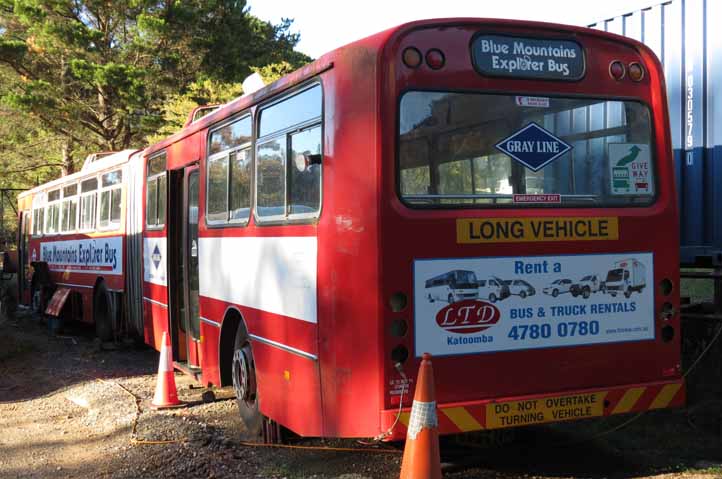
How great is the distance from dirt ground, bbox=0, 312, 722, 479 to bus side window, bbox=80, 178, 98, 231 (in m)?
5.45

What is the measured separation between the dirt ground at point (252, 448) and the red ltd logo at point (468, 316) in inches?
45.2

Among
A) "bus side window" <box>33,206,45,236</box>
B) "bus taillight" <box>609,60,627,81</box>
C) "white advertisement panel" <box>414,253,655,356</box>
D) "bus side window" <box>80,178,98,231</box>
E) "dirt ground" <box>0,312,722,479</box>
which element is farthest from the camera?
"bus side window" <box>33,206,45,236</box>

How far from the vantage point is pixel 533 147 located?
5.27 m

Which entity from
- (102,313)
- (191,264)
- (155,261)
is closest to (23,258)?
(102,313)

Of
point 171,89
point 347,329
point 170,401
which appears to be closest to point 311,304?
point 347,329

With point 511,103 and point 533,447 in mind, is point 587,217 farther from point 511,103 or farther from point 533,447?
point 533,447

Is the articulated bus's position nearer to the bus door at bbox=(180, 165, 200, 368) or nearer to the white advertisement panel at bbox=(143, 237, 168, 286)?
the bus door at bbox=(180, 165, 200, 368)

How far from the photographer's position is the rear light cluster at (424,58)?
195 inches

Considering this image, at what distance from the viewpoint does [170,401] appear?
839 centimetres

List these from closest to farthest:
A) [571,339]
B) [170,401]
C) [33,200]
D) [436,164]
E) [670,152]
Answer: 1. [436,164]
2. [571,339]
3. [670,152]
4. [170,401]
5. [33,200]

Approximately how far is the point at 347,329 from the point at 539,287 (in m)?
1.28

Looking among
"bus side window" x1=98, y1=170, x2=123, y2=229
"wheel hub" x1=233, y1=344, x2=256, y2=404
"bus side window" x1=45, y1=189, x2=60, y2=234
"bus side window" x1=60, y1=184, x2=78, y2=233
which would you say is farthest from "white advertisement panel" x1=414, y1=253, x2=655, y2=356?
"bus side window" x1=45, y1=189, x2=60, y2=234

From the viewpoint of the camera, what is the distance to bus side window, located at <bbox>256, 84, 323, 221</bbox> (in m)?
5.48

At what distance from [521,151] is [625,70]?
1086 mm
